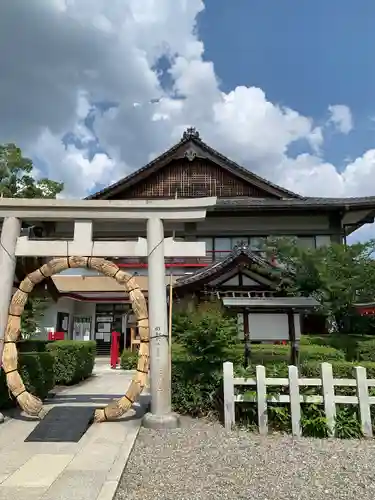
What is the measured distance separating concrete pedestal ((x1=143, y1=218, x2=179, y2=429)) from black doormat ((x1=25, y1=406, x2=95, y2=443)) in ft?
3.51

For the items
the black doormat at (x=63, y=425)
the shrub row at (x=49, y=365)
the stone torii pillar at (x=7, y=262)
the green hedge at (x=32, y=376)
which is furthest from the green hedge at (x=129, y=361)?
the stone torii pillar at (x=7, y=262)

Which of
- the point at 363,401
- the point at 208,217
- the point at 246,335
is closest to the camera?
the point at 363,401

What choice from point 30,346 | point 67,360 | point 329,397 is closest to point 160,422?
point 329,397

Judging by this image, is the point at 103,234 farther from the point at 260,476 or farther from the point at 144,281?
the point at 260,476

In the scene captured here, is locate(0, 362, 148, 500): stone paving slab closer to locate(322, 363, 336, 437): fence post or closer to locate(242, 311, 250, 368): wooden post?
locate(242, 311, 250, 368): wooden post

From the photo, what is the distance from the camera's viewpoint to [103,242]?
24.3 ft

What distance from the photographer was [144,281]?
66.3ft

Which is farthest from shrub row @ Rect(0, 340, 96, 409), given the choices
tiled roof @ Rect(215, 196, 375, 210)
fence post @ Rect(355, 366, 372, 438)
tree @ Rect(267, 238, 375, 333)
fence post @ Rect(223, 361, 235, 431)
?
tiled roof @ Rect(215, 196, 375, 210)

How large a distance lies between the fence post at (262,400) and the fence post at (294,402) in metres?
0.41

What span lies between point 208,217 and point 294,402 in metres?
14.2

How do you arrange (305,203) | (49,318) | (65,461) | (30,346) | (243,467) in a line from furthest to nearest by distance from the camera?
(49,318)
(305,203)
(30,346)
(65,461)
(243,467)

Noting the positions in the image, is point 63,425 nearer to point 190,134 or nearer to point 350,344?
point 350,344

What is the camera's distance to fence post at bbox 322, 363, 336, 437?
20.5ft

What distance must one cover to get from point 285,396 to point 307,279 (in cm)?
797
